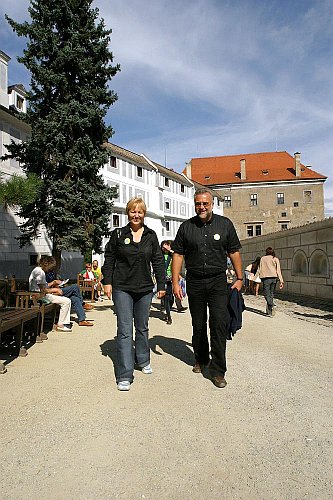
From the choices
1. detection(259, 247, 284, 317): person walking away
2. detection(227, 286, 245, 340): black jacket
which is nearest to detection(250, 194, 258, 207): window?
detection(259, 247, 284, 317): person walking away

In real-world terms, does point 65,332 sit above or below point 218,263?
below

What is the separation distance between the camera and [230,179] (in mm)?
66625

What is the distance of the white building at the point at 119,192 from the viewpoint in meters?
20.2

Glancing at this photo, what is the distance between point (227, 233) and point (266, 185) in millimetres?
62338

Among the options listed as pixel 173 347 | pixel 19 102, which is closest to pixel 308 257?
pixel 173 347

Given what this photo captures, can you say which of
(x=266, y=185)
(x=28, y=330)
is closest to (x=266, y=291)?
(x=28, y=330)

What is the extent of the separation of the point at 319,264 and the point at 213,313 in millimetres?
10563

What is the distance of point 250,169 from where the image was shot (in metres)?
69.1

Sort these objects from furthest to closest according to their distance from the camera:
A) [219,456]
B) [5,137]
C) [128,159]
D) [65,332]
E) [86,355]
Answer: [128,159] < [5,137] < [65,332] < [86,355] < [219,456]

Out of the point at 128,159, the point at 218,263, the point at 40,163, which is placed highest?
the point at 128,159

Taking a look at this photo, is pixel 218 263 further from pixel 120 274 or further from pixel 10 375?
pixel 10 375

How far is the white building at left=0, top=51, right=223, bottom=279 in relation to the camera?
2022 centimetres

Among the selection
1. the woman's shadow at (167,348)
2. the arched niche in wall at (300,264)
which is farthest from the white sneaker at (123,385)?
the arched niche in wall at (300,264)

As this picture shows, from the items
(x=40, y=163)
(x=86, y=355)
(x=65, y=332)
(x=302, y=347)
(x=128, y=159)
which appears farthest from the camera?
(x=128, y=159)
